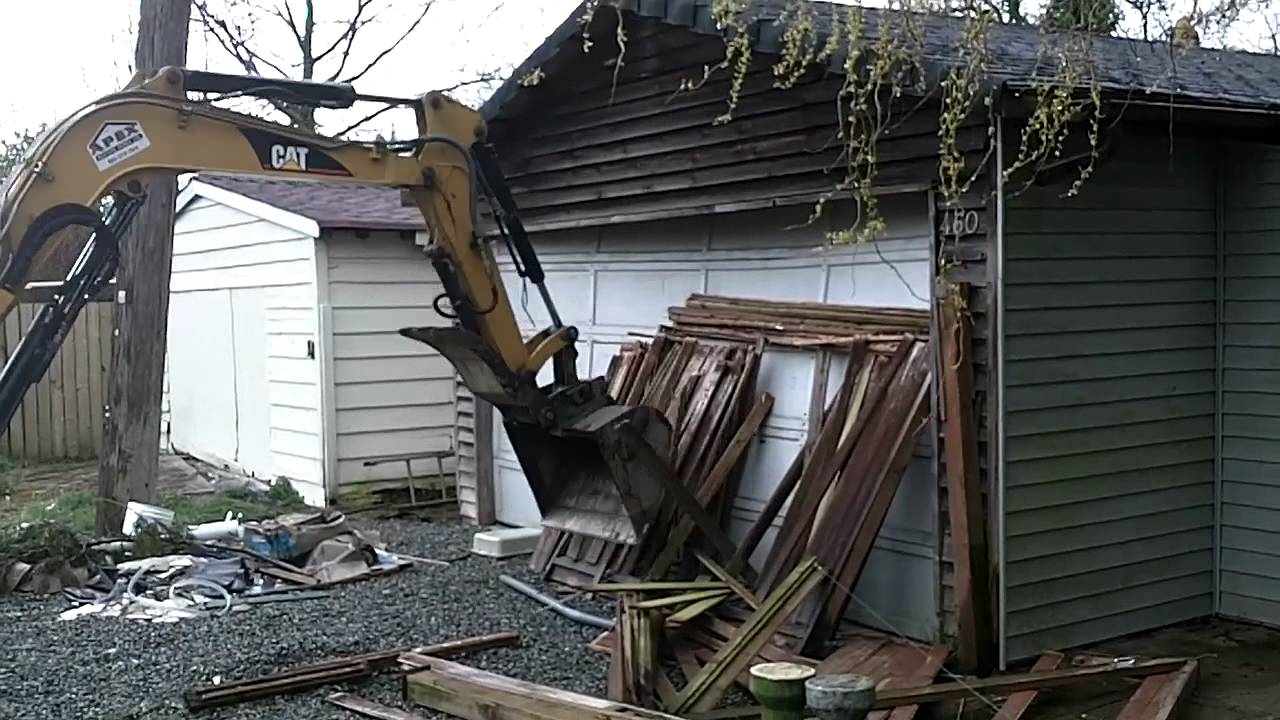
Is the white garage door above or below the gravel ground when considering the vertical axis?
above

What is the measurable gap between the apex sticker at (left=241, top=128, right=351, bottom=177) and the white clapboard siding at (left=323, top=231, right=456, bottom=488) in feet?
17.6

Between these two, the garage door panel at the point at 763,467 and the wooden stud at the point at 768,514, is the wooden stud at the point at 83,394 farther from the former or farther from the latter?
the wooden stud at the point at 768,514

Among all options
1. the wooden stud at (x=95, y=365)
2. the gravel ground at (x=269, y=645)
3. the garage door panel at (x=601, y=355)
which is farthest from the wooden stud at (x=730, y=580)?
the wooden stud at (x=95, y=365)

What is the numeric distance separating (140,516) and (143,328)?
1477 millimetres

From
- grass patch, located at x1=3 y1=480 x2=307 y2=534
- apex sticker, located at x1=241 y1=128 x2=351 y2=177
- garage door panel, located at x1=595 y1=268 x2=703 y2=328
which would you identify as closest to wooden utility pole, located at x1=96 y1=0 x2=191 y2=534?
grass patch, located at x1=3 y1=480 x2=307 y2=534

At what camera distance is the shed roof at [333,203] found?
11734 mm

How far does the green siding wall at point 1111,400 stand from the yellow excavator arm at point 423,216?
6.15 ft

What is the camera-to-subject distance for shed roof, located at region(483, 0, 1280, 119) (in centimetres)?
621

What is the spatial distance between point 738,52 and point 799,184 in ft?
2.50

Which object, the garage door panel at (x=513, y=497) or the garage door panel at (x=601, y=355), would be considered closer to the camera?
the garage door panel at (x=601, y=355)

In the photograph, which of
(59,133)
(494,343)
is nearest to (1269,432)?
(494,343)

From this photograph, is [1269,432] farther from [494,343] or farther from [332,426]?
[332,426]

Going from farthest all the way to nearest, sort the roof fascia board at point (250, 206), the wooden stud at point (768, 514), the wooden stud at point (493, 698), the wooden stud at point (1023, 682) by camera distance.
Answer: the roof fascia board at point (250, 206) < the wooden stud at point (768, 514) < the wooden stud at point (1023, 682) < the wooden stud at point (493, 698)

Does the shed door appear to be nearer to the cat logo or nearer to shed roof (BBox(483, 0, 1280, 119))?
shed roof (BBox(483, 0, 1280, 119))
